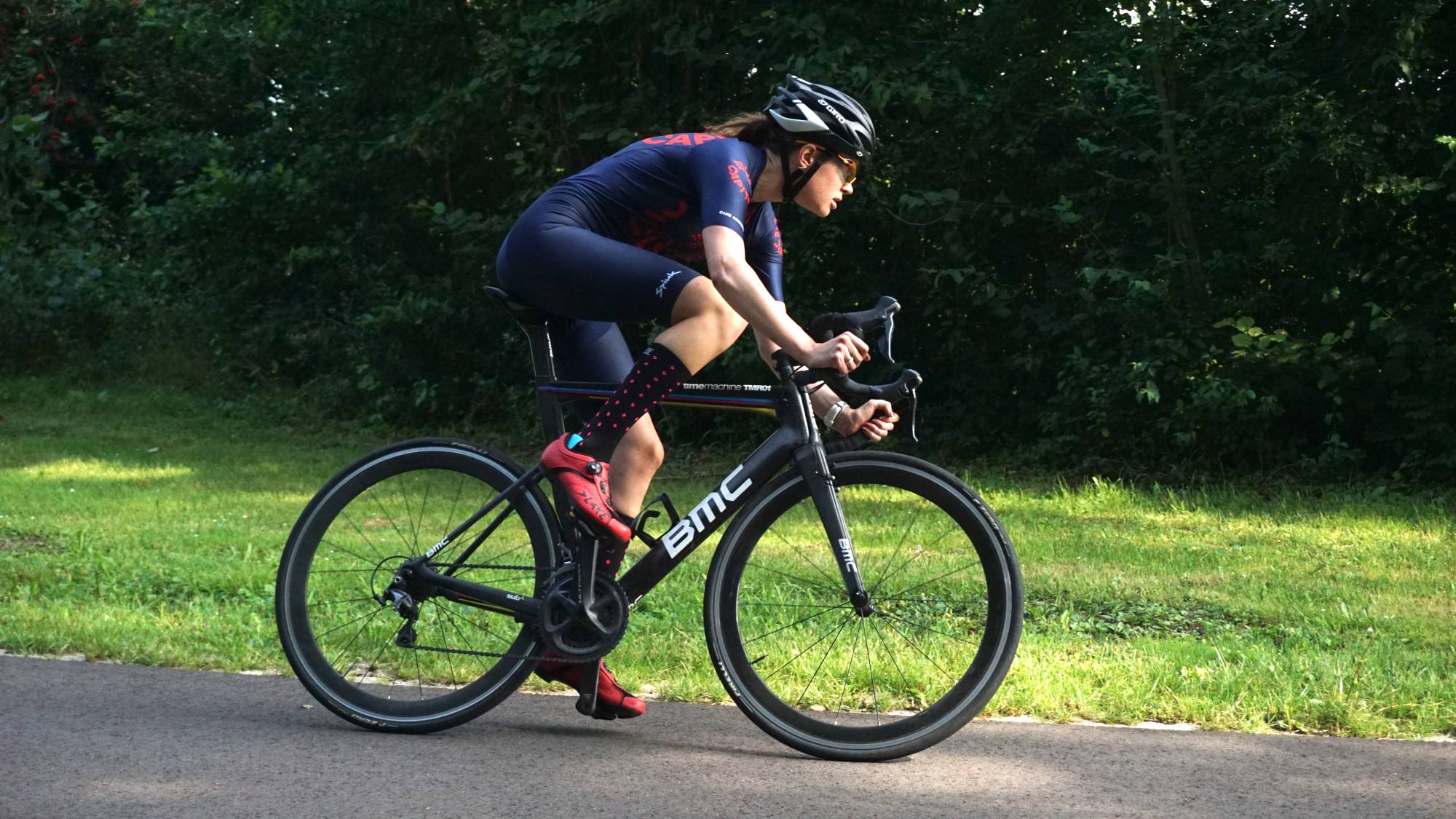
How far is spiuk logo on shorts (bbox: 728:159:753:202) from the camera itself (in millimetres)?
4035

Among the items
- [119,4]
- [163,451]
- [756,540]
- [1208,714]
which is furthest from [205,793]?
[119,4]

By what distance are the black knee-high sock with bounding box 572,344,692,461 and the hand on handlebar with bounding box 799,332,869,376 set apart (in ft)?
1.25

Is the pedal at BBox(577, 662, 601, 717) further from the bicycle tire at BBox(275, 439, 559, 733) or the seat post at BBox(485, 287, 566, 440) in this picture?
the seat post at BBox(485, 287, 566, 440)

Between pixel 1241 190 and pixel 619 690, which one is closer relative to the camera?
pixel 619 690

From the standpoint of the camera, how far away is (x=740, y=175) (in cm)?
405

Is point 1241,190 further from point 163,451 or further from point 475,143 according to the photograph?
point 163,451

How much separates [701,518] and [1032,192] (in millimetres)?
7524

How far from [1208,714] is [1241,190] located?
21.7 feet

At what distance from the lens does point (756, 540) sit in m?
4.21

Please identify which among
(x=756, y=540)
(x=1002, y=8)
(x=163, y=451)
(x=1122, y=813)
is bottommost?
(x=163, y=451)

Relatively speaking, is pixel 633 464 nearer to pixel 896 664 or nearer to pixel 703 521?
pixel 703 521

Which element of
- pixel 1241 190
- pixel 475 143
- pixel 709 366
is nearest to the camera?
pixel 1241 190

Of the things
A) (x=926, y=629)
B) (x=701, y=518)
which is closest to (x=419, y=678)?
(x=701, y=518)

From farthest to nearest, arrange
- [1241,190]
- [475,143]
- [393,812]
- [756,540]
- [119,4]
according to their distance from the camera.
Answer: [119,4], [475,143], [1241,190], [756,540], [393,812]
